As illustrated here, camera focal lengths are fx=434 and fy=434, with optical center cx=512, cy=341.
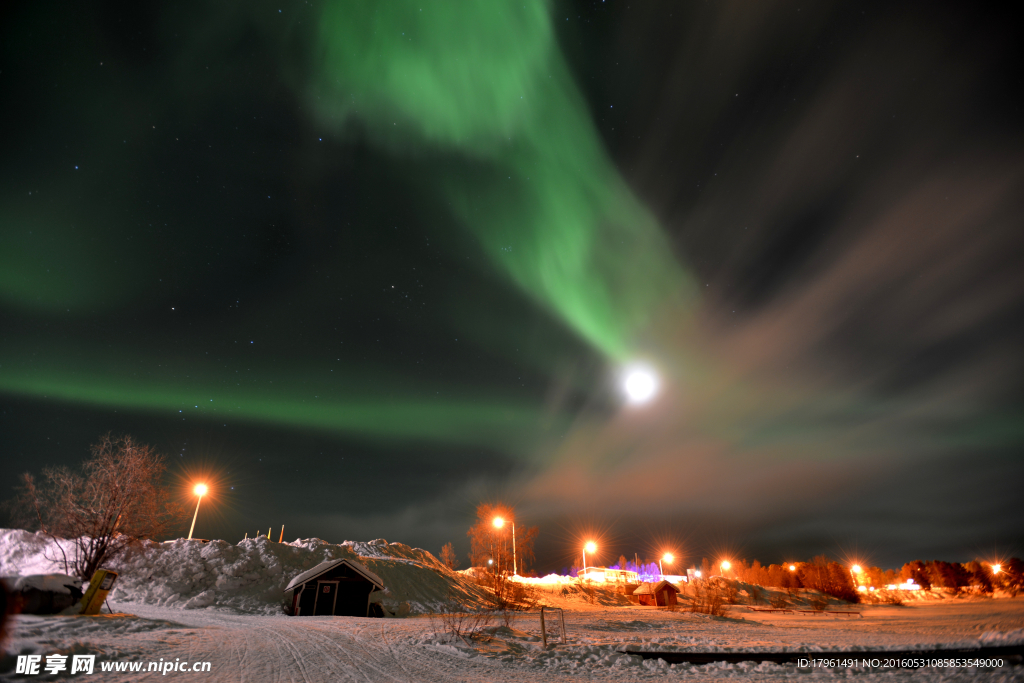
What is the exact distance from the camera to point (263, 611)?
33188mm

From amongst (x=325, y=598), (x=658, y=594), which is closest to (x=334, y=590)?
(x=325, y=598)

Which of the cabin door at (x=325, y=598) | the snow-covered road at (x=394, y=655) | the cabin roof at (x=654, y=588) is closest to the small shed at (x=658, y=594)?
the cabin roof at (x=654, y=588)

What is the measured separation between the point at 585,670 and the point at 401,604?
98.2 feet

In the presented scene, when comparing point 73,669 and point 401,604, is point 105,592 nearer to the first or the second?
point 73,669

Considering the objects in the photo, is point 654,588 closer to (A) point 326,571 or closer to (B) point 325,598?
(B) point 325,598

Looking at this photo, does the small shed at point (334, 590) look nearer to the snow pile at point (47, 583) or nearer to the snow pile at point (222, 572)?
the snow pile at point (222, 572)

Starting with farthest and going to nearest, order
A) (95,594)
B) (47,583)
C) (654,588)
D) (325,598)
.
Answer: (654,588)
(325,598)
(95,594)
(47,583)

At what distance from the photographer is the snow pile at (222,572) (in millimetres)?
33969

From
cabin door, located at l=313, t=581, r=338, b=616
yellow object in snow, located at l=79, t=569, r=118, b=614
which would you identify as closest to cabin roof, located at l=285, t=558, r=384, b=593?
cabin door, located at l=313, t=581, r=338, b=616

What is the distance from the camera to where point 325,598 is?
3297 centimetres

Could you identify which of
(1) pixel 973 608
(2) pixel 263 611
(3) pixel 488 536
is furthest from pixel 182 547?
(1) pixel 973 608

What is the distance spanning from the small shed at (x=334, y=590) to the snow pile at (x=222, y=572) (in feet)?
9.22

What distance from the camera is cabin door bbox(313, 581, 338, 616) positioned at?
32531mm

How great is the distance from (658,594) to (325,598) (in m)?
42.6
